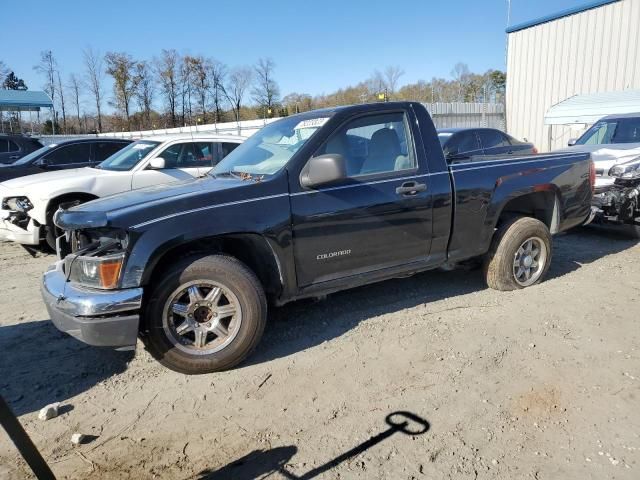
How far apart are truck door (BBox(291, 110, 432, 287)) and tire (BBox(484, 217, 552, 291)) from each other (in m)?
0.99

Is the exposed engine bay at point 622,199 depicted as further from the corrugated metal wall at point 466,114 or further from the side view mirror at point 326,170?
the corrugated metal wall at point 466,114

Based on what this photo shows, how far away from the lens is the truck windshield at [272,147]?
13.0 ft

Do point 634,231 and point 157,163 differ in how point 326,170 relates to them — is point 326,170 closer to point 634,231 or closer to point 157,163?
point 157,163

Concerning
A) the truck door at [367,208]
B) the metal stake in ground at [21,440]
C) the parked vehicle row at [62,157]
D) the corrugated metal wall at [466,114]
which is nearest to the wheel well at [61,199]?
the parked vehicle row at [62,157]

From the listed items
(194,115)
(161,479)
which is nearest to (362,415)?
(161,479)

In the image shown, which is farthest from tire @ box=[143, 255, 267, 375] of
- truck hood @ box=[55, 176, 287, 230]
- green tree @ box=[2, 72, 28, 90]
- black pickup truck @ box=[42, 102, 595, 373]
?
green tree @ box=[2, 72, 28, 90]

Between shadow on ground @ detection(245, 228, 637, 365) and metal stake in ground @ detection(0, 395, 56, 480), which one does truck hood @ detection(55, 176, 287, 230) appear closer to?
shadow on ground @ detection(245, 228, 637, 365)

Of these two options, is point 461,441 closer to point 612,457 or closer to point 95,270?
point 612,457

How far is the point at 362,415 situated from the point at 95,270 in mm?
1986

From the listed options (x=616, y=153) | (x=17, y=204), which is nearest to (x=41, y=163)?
(x=17, y=204)

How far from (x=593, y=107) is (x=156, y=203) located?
15341 millimetres

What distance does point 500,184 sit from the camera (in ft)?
15.2

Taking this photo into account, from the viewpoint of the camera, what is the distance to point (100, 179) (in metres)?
7.16

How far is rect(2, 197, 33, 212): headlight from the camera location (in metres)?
6.74
